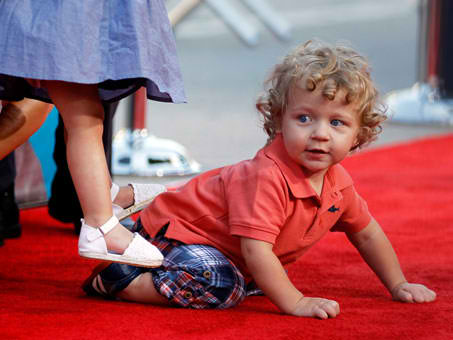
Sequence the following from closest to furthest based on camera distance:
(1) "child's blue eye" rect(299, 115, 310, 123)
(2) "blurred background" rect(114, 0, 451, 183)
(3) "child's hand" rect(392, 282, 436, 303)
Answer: (1) "child's blue eye" rect(299, 115, 310, 123)
(3) "child's hand" rect(392, 282, 436, 303)
(2) "blurred background" rect(114, 0, 451, 183)

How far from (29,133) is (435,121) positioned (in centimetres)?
A: 417

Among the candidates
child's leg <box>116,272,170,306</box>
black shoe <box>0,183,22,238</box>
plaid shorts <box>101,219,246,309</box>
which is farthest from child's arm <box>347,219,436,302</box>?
black shoe <box>0,183,22,238</box>

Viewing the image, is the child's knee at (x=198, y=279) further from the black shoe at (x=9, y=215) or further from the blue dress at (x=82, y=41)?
the black shoe at (x=9, y=215)

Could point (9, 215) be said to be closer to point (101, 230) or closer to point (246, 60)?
point (101, 230)

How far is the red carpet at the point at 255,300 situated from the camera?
125cm

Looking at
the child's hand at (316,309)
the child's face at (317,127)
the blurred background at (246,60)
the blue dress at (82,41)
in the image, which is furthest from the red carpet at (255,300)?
the blurred background at (246,60)

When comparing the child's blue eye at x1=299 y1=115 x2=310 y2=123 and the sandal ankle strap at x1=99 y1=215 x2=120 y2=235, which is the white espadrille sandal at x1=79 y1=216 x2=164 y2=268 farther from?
the child's blue eye at x1=299 y1=115 x2=310 y2=123

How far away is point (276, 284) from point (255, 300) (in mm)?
171

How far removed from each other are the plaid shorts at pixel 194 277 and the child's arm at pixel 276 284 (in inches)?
3.2

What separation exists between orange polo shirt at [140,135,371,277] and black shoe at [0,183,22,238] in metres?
0.58

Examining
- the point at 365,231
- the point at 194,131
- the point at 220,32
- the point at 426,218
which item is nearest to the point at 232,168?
the point at 365,231

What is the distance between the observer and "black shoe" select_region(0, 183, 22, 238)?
1969mm

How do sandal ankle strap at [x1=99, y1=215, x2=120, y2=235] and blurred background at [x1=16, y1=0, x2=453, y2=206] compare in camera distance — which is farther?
blurred background at [x1=16, y1=0, x2=453, y2=206]

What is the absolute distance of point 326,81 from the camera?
1.33 m
